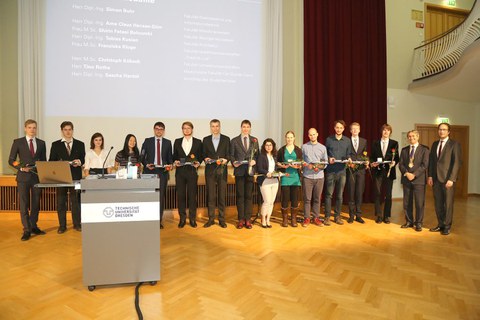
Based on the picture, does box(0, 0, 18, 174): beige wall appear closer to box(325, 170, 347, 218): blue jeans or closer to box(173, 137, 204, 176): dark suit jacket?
box(173, 137, 204, 176): dark suit jacket

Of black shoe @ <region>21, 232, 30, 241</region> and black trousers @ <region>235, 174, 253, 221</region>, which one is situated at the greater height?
black trousers @ <region>235, 174, 253, 221</region>

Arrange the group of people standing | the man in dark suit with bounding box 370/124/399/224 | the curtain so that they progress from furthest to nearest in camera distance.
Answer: the curtain, the man in dark suit with bounding box 370/124/399/224, the group of people standing

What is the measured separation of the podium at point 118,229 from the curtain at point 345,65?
189 inches

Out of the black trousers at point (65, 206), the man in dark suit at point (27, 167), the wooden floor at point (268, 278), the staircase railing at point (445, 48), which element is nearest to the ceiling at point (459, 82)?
the staircase railing at point (445, 48)

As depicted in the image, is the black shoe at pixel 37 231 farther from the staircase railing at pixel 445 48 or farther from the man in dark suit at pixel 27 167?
the staircase railing at pixel 445 48

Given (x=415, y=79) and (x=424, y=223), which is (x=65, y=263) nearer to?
(x=424, y=223)

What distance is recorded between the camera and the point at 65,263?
3248 millimetres

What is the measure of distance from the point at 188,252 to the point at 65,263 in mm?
1296

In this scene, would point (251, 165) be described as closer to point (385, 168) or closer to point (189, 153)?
point (189, 153)

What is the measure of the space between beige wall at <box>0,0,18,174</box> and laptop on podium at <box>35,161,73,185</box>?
10.1 ft

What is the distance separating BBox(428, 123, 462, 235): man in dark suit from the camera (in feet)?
14.6

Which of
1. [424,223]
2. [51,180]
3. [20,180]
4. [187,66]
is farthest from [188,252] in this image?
[424,223]

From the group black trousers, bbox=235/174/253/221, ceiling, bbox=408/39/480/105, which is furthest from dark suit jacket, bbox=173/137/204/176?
ceiling, bbox=408/39/480/105

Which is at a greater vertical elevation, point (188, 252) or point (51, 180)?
point (51, 180)
